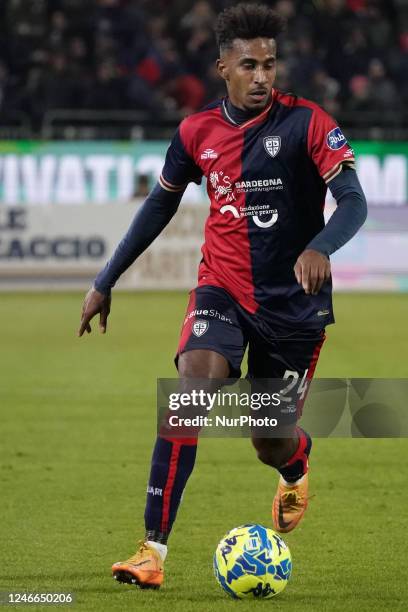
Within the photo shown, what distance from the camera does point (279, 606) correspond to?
16.1ft

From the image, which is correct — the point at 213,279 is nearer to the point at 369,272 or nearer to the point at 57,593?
the point at 57,593

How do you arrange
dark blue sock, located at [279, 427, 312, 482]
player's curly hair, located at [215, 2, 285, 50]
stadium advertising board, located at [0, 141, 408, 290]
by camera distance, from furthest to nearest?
stadium advertising board, located at [0, 141, 408, 290] < dark blue sock, located at [279, 427, 312, 482] < player's curly hair, located at [215, 2, 285, 50]

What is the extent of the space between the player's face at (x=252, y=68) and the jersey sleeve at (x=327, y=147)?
0.24 meters

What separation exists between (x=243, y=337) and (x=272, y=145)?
0.83m

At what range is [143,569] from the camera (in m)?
5.08

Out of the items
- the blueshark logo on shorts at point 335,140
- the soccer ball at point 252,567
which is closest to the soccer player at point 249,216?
the blueshark logo on shorts at point 335,140

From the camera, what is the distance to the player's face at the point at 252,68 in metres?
5.45

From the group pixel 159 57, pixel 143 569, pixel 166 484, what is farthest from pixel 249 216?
pixel 159 57

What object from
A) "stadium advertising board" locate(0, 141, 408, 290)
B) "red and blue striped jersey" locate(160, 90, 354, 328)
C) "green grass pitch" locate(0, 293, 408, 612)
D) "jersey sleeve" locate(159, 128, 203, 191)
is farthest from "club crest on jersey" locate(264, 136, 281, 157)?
"stadium advertising board" locate(0, 141, 408, 290)

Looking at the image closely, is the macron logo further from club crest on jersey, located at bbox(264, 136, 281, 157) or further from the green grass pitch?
the green grass pitch

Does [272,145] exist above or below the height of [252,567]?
above

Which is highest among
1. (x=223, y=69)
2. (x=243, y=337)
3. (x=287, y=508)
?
(x=223, y=69)

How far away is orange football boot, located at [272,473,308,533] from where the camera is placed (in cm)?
616

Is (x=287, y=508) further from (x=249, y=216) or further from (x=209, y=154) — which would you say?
(x=209, y=154)
